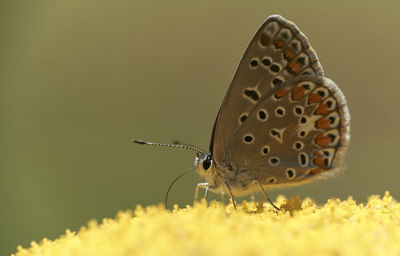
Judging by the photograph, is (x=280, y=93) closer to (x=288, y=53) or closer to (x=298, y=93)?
(x=298, y=93)

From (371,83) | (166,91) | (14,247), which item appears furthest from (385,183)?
(14,247)

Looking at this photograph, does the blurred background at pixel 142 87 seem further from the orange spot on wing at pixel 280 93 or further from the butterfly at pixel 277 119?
the orange spot on wing at pixel 280 93

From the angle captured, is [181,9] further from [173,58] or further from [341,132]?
[341,132]

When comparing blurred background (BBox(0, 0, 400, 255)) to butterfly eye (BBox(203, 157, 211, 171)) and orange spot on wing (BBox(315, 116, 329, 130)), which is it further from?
orange spot on wing (BBox(315, 116, 329, 130))

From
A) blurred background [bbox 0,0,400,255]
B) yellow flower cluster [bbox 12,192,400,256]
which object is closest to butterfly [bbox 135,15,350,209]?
yellow flower cluster [bbox 12,192,400,256]

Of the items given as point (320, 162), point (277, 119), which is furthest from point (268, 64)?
point (320, 162)

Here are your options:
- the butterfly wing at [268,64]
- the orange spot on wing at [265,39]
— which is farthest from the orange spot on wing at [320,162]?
the orange spot on wing at [265,39]
